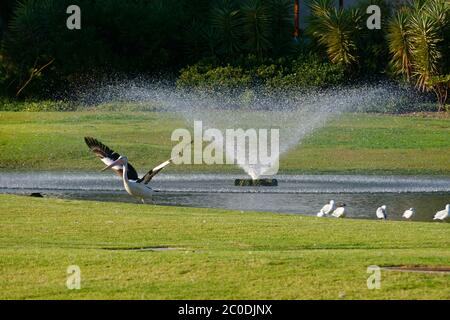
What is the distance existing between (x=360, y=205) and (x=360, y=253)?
839 centimetres

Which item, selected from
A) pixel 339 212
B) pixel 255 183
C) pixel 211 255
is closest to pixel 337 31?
pixel 255 183

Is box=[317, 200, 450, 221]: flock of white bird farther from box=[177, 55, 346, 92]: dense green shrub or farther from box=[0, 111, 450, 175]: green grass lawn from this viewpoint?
box=[177, 55, 346, 92]: dense green shrub

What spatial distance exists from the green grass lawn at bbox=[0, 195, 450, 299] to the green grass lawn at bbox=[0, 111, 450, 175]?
11.0 meters

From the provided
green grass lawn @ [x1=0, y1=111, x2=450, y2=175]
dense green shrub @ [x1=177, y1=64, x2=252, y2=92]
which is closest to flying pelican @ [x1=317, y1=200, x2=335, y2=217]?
green grass lawn @ [x1=0, y1=111, x2=450, y2=175]

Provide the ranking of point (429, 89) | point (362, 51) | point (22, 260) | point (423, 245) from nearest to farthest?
point (22, 260) → point (423, 245) → point (429, 89) → point (362, 51)

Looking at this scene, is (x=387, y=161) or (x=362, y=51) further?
(x=362, y=51)

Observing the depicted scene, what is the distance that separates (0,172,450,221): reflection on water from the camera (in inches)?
815

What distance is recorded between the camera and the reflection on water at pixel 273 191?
20.7 metres

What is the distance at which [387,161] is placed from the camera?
94.6 feet

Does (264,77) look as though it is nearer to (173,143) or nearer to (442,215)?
(173,143)

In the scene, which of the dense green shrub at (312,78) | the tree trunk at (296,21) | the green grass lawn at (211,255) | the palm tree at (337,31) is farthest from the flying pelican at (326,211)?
the tree trunk at (296,21)

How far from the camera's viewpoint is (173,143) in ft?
101

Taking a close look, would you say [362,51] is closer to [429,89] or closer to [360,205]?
[429,89]
